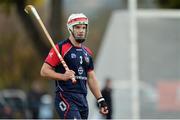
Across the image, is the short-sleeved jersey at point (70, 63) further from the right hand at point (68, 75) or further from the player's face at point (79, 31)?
the right hand at point (68, 75)

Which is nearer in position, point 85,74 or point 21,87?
point 85,74

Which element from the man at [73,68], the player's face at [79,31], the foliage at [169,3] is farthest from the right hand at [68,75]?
the foliage at [169,3]

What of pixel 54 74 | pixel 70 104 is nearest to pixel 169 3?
pixel 70 104

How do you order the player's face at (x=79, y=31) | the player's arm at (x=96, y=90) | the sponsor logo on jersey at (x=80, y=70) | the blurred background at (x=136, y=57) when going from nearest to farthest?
the player's face at (x=79, y=31), the sponsor logo on jersey at (x=80, y=70), the player's arm at (x=96, y=90), the blurred background at (x=136, y=57)

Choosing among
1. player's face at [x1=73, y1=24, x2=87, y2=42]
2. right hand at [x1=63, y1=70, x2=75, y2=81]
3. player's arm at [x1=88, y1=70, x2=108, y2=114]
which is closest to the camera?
right hand at [x1=63, y1=70, x2=75, y2=81]

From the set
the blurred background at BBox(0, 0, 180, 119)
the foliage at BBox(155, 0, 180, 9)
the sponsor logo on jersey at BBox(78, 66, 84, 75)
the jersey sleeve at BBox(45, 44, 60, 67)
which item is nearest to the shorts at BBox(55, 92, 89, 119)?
the sponsor logo on jersey at BBox(78, 66, 84, 75)

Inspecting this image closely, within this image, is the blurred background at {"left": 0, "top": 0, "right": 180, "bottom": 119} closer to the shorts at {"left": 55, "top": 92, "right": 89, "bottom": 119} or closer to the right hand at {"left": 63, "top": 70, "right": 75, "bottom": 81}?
the shorts at {"left": 55, "top": 92, "right": 89, "bottom": 119}

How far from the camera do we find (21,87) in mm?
54812

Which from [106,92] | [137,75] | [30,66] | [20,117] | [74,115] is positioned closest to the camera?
[74,115]

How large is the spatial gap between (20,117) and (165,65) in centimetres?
730

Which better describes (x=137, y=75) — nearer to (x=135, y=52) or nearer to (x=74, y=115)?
(x=135, y=52)

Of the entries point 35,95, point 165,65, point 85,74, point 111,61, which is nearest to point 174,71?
point 165,65

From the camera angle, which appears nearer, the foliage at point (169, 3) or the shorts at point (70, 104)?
the shorts at point (70, 104)

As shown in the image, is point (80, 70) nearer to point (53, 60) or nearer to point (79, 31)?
point (53, 60)
